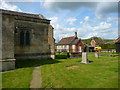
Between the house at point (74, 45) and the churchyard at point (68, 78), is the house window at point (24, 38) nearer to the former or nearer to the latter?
the churchyard at point (68, 78)

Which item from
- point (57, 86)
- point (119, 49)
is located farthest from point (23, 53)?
point (119, 49)

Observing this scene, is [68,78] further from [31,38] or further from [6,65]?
[31,38]

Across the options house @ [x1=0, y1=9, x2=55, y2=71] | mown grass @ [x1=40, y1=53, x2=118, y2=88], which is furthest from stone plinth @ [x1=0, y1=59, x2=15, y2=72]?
mown grass @ [x1=40, y1=53, x2=118, y2=88]

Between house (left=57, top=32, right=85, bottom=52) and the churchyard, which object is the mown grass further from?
house (left=57, top=32, right=85, bottom=52)

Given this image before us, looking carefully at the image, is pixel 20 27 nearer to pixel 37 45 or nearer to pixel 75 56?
pixel 37 45

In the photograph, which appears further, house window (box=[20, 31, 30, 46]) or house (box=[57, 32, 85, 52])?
house (box=[57, 32, 85, 52])

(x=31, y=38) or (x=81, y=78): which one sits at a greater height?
(x=31, y=38)

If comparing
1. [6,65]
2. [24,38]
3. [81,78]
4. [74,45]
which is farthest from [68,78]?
[74,45]

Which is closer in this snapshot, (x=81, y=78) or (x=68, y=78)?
(x=81, y=78)

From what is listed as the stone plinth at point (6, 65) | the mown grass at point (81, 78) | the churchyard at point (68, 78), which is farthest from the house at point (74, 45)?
the stone plinth at point (6, 65)

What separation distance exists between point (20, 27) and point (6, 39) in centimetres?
689

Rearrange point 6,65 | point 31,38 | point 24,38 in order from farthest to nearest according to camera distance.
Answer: point 31,38, point 24,38, point 6,65

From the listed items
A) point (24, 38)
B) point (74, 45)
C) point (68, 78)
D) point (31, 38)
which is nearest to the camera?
point (68, 78)

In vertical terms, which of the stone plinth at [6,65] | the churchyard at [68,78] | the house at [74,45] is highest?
the house at [74,45]
